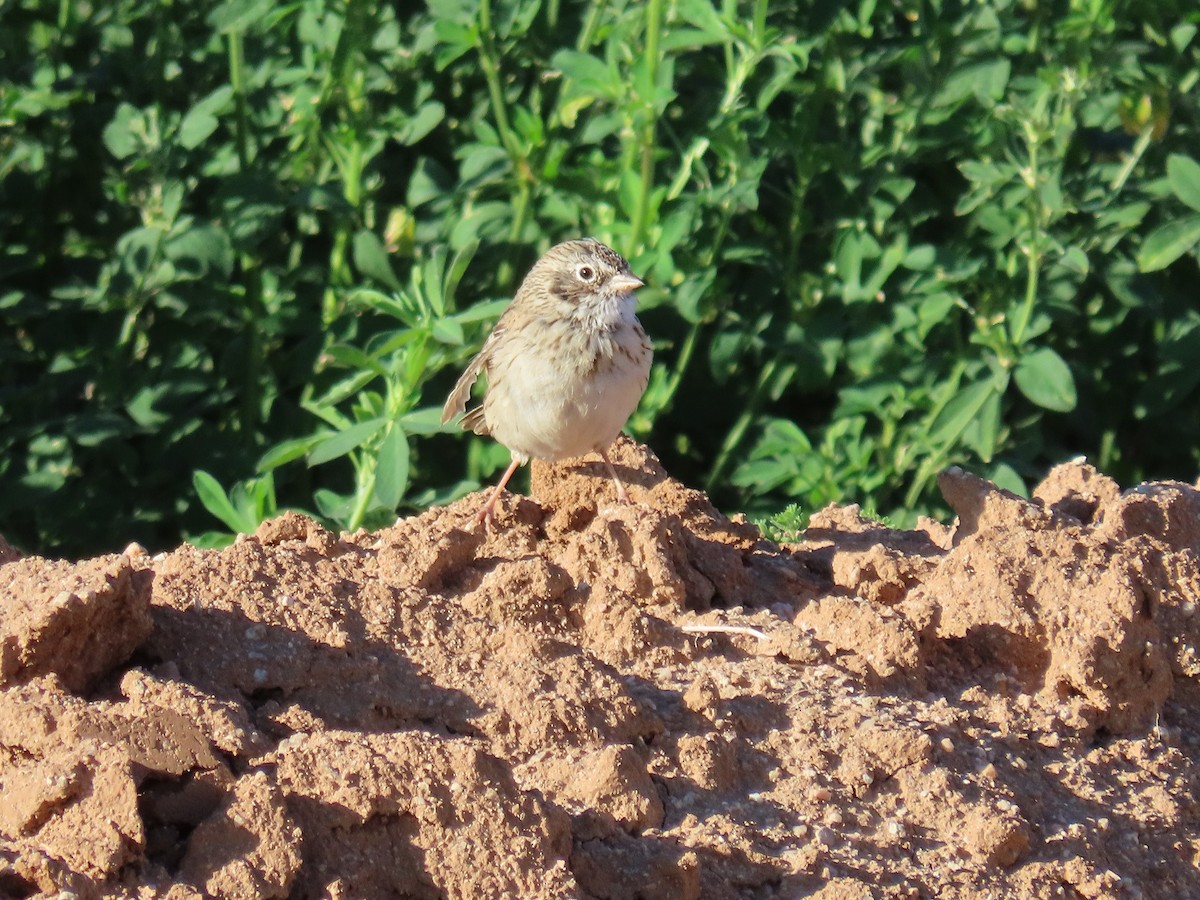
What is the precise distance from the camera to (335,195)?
677cm

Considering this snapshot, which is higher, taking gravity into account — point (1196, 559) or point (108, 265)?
point (1196, 559)

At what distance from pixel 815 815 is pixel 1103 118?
4.38 metres

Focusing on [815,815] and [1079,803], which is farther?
[1079,803]

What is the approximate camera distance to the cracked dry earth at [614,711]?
9.86ft

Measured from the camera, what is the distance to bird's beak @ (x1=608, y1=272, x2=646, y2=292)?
5980 mm

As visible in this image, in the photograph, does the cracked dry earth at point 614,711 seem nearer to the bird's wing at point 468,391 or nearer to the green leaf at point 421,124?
the bird's wing at point 468,391

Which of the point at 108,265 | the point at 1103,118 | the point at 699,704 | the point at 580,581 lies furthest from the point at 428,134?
the point at 699,704

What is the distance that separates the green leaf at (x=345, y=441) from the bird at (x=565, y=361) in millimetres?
412

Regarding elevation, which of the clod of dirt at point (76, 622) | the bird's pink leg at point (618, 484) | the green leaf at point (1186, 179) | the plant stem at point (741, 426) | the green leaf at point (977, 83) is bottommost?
the plant stem at point (741, 426)

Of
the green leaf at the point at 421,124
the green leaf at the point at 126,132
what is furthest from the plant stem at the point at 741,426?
the green leaf at the point at 126,132

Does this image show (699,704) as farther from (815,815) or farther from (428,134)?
(428,134)

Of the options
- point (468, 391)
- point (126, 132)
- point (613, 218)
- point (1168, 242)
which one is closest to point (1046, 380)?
point (1168, 242)

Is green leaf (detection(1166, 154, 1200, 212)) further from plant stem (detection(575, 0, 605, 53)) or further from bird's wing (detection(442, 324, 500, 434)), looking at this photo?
bird's wing (detection(442, 324, 500, 434))

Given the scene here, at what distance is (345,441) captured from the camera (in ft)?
18.2
